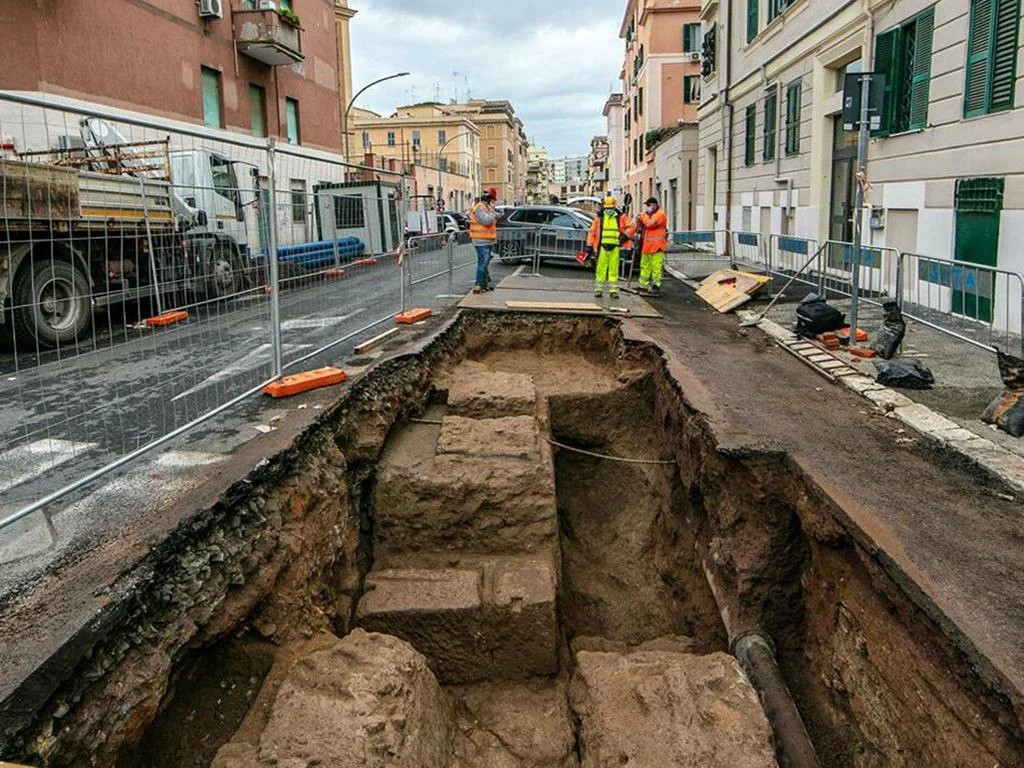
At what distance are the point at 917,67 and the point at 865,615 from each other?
8805mm

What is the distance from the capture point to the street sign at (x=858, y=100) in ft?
23.6

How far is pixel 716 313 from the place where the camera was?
36.7 feet

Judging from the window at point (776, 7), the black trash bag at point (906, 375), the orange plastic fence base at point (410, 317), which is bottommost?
the black trash bag at point (906, 375)

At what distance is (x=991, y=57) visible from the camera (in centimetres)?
818

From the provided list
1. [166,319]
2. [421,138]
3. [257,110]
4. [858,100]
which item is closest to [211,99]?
[257,110]

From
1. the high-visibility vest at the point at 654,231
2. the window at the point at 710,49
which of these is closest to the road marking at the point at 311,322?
the high-visibility vest at the point at 654,231

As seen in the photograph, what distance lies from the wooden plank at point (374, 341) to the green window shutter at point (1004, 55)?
7.06 m

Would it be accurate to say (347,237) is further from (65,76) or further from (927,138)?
(65,76)

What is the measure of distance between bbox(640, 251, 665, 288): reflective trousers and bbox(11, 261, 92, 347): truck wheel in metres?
9.83

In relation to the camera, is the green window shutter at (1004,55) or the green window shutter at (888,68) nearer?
the green window shutter at (1004,55)

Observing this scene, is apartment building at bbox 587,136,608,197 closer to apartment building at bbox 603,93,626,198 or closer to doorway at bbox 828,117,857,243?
apartment building at bbox 603,93,626,198

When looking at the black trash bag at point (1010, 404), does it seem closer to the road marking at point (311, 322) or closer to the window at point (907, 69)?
the window at point (907, 69)

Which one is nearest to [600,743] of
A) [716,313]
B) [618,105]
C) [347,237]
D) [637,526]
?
[637,526]

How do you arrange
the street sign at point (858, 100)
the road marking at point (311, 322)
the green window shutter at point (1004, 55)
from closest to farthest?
1. the street sign at point (858, 100)
2. the green window shutter at point (1004, 55)
3. the road marking at point (311, 322)
